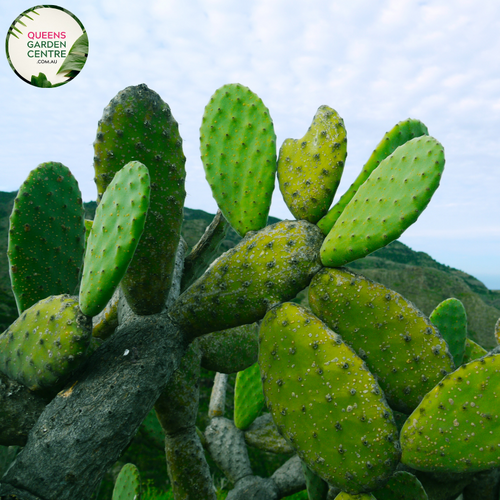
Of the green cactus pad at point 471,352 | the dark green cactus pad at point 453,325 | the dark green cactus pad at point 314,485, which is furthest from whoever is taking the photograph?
the green cactus pad at point 471,352

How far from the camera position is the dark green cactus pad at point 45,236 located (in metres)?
1.10

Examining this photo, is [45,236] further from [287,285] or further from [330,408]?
[330,408]

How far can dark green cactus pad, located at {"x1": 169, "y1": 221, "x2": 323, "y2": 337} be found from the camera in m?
1.01

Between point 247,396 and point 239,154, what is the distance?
1.69 m

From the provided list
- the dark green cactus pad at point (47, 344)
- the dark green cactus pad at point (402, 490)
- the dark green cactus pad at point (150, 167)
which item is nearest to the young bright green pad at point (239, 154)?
the dark green cactus pad at point (150, 167)

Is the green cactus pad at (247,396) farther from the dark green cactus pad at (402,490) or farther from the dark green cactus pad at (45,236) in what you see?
the dark green cactus pad at (45,236)

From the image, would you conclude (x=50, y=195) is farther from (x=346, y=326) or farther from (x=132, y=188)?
(x=346, y=326)

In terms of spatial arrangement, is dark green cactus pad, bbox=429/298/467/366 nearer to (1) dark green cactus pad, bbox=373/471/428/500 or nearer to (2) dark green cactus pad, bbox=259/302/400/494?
(1) dark green cactus pad, bbox=373/471/428/500

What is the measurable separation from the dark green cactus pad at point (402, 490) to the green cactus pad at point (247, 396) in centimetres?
123

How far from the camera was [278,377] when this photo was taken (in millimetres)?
915

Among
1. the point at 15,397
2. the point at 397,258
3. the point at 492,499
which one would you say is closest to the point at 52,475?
the point at 15,397

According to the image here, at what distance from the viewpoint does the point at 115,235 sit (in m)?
0.85

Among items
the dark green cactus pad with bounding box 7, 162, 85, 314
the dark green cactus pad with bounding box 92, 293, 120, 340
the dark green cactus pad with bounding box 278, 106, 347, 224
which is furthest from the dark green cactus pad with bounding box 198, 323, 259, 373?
the dark green cactus pad with bounding box 278, 106, 347, 224

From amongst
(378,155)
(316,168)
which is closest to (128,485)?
(316,168)
